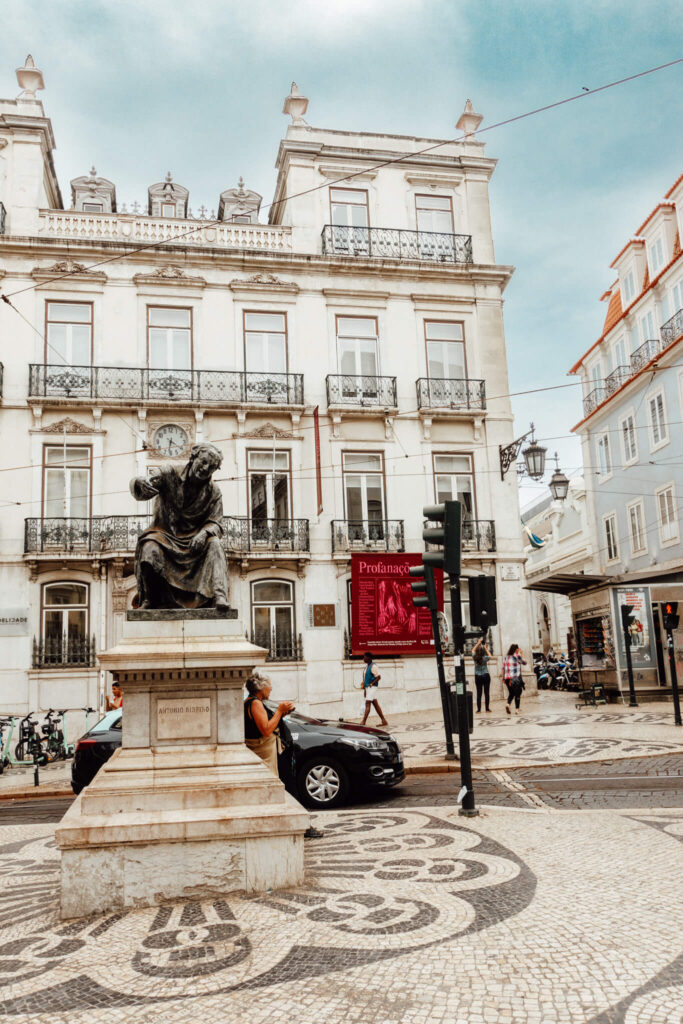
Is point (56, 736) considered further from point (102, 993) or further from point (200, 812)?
point (102, 993)

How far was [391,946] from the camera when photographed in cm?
447

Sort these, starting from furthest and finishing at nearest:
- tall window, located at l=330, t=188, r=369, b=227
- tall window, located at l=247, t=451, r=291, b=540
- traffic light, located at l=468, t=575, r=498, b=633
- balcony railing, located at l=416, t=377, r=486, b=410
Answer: tall window, located at l=330, t=188, r=369, b=227
balcony railing, located at l=416, t=377, r=486, b=410
tall window, located at l=247, t=451, r=291, b=540
traffic light, located at l=468, t=575, r=498, b=633

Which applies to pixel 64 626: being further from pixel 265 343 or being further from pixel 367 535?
pixel 265 343

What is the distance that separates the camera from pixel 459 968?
413cm

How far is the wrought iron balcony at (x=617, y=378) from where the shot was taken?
1236 inches

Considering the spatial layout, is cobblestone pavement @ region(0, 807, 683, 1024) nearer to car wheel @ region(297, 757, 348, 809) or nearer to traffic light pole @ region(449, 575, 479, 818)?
traffic light pole @ region(449, 575, 479, 818)

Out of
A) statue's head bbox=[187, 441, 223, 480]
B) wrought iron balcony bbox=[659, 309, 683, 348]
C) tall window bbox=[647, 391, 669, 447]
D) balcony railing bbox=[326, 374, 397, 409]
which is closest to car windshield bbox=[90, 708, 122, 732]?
statue's head bbox=[187, 441, 223, 480]

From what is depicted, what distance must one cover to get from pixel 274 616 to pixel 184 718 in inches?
658

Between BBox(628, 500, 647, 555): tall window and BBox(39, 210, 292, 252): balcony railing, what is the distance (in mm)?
16207

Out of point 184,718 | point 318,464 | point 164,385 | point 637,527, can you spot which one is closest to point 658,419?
point 637,527

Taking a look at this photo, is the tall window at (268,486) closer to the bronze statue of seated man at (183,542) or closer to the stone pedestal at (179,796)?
the bronze statue of seated man at (183,542)

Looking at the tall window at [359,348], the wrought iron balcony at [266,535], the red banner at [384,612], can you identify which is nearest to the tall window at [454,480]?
the red banner at [384,612]

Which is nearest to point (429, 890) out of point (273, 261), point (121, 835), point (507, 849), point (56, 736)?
point (507, 849)

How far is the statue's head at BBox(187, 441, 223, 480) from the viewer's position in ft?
21.4
